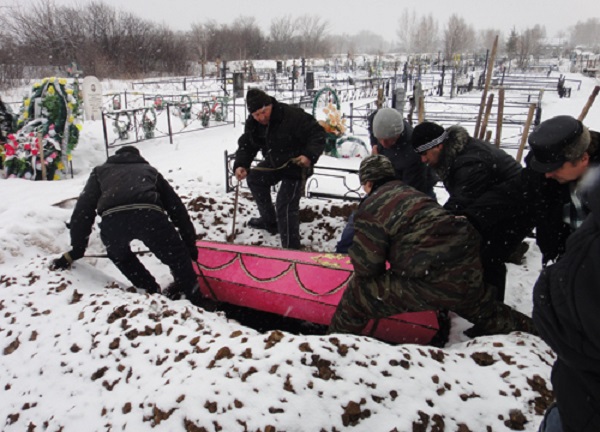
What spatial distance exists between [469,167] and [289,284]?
157 centimetres

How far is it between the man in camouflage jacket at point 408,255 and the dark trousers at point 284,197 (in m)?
1.77

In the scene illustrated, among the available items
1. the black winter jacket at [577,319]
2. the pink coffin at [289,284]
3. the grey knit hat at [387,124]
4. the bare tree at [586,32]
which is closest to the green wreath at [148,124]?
the pink coffin at [289,284]

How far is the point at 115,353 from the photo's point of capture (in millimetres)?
2377

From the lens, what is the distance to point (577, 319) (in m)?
1.05

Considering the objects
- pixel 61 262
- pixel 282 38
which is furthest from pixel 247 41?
pixel 61 262

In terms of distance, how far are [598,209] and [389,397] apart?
134 cm

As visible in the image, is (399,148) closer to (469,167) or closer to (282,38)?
(469,167)

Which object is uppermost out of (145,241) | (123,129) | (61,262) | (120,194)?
(120,194)

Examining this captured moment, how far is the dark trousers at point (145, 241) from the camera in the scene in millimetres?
3043

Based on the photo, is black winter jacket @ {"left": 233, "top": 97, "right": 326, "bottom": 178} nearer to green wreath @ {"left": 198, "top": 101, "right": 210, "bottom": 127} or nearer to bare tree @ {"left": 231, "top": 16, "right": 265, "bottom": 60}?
green wreath @ {"left": 198, "top": 101, "right": 210, "bottom": 127}

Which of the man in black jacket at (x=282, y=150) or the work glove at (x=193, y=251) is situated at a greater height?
the man in black jacket at (x=282, y=150)

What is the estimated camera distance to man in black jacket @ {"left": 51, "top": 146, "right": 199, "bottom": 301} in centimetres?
302

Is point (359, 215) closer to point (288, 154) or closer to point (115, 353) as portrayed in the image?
point (115, 353)

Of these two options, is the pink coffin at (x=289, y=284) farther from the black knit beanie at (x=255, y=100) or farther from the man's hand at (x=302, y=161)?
the black knit beanie at (x=255, y=100)
